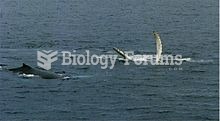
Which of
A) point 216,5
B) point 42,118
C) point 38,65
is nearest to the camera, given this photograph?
point 42,118

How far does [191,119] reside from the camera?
182 feet

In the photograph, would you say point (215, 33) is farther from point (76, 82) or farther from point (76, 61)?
point (76, 82)

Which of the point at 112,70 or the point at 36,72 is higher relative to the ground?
the point at 112,70

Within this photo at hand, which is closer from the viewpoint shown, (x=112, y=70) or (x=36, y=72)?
(x=36, y=72)

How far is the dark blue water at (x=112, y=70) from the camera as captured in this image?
5803 cm

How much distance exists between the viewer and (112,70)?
242 ft

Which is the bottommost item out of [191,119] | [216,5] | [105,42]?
[191,119]

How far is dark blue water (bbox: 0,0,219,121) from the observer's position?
58.0 meters

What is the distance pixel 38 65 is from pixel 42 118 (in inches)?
835

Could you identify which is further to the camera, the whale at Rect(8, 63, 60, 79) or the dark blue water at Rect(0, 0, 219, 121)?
the whale at Rect(8, 63, 60, 79)

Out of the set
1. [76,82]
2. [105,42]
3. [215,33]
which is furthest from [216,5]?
[76,82]

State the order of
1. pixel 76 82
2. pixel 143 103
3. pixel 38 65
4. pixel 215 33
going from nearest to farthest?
pixel 143 103, pixel 76 82, pixel 38 65, pixel 215 33

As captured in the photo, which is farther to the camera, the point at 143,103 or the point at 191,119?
the point at 143,103

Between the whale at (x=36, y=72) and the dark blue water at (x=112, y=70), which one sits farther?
the whale at (x=36, y=72)
